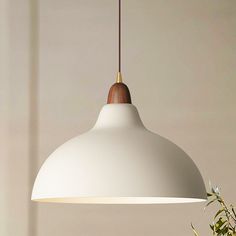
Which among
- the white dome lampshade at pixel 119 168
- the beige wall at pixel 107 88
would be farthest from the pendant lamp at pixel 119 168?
the beige wall at pixel 107 88

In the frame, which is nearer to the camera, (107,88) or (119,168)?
(119,168)

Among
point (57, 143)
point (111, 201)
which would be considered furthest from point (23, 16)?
point (111, 201)

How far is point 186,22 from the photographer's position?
12.1 ft

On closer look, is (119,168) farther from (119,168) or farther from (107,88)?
(107,88)

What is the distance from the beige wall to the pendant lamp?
66.7 inches

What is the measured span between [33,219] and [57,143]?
37cm

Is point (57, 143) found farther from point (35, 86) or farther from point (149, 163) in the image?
point (149, 163)

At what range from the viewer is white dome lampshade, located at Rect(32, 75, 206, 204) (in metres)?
1.71

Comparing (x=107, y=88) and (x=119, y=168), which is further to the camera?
(x=107, y=88)

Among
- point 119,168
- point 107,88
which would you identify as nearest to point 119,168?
point 119,168

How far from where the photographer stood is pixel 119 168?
5.67 feet

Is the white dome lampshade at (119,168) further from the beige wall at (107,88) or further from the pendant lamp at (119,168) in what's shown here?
the beige wall at (107,88)

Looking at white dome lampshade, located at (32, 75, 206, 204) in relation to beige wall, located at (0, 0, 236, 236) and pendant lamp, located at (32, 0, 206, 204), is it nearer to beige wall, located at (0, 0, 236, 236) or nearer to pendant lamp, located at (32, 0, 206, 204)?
pendant lamp, located at (32, 0, 206, 204)

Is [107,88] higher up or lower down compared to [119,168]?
higher up
